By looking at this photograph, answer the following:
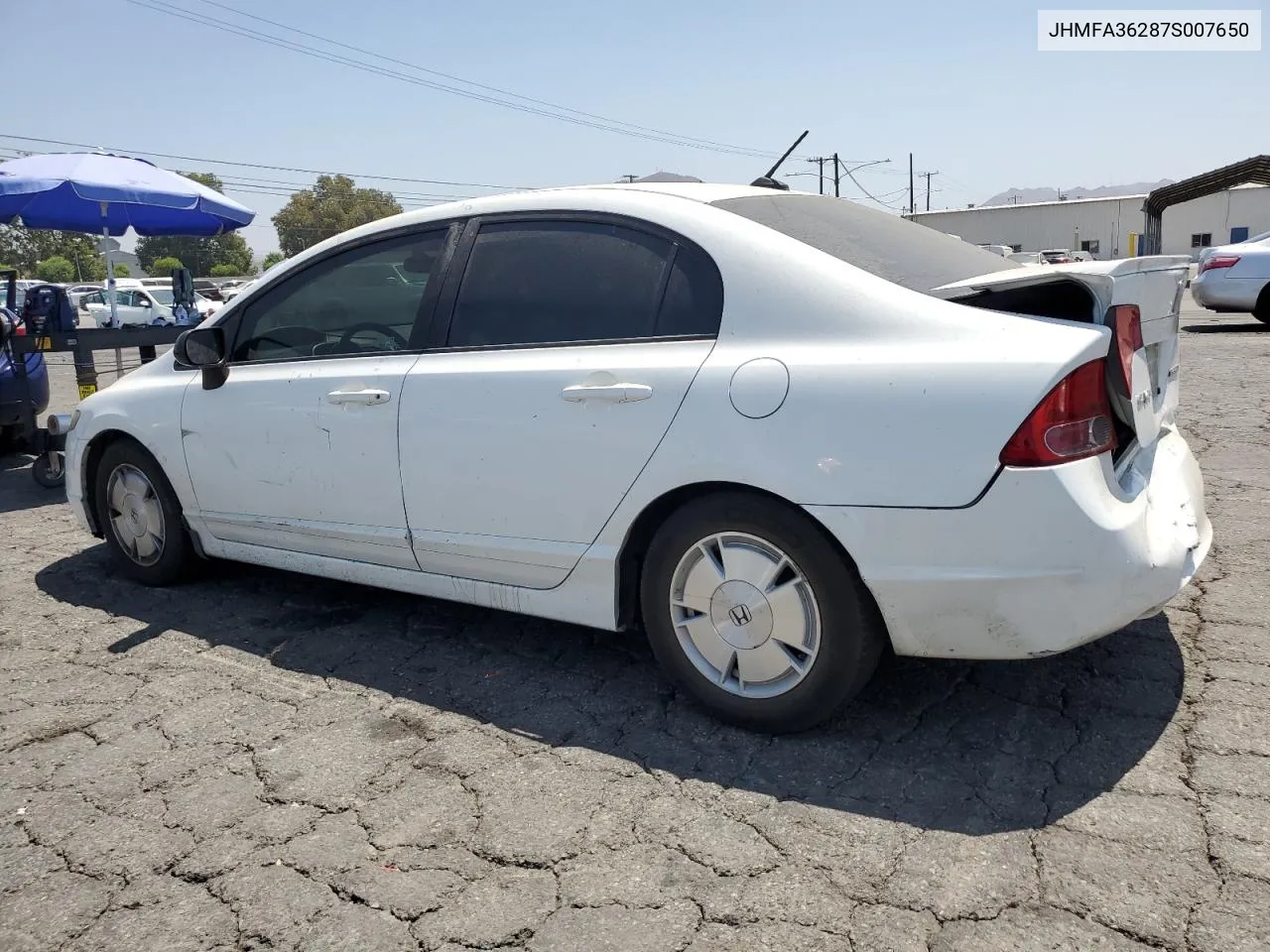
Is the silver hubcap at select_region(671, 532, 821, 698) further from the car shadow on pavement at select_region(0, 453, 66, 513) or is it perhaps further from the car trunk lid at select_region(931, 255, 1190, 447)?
the car shadow on pavement at select_region(0, 453, 66, 513)

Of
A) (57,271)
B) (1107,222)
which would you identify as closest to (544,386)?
(1107,222)

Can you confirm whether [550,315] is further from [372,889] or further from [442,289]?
[372,889]

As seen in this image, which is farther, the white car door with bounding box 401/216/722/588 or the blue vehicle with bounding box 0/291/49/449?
the blue vehicle with bounding box 0/291/49/449

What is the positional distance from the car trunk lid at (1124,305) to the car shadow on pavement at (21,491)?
6053 millimetres

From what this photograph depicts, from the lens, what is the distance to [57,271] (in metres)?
73.8

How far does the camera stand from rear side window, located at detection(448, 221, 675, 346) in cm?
310

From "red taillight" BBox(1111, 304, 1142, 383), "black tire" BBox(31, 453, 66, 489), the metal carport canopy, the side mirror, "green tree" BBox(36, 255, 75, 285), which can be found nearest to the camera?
"red taillight" BBox(1111, 304, 1142, 383)

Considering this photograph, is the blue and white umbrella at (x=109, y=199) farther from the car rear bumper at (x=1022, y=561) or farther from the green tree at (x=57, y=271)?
the green tree at (x=57, y=271)

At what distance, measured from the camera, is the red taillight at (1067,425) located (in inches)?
95.8

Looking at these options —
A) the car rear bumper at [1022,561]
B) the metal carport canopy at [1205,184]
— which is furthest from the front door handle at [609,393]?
the metal carport canopy at [1205,184]

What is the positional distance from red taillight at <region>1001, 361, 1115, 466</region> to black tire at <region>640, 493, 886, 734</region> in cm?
53

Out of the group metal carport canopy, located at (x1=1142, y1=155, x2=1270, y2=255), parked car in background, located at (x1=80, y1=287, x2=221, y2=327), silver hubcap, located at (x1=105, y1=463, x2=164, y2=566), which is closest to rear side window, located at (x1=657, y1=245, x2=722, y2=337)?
silver hubcap, located at (x1=105, y1=463, x2=164, y2=566)

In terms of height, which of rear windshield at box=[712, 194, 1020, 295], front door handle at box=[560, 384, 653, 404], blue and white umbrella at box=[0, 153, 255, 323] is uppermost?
blue and white umbrella at box=[0, 153, 255, 323]

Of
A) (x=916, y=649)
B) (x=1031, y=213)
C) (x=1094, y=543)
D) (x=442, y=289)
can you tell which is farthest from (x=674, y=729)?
(x=1031, y=213)
